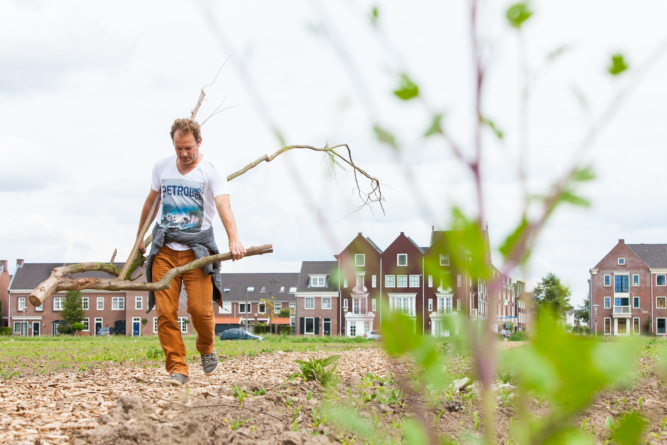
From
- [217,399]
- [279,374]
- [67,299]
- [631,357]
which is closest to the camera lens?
[631,357]

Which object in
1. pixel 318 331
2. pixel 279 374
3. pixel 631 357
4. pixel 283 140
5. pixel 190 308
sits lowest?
pixel 318 331

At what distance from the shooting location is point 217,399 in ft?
14.1

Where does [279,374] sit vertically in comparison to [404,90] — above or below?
below

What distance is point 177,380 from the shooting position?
5.15 m

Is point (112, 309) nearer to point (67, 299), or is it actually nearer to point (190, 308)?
point (67, 299)

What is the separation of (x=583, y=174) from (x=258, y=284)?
71.2 meters

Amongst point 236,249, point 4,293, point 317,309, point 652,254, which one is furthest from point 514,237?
point 4,293

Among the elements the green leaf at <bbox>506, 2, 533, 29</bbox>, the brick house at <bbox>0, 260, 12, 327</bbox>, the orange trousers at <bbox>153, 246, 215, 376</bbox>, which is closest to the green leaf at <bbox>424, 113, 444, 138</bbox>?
the green leaf at <bbox>506, 2, 533, 29</bbox>

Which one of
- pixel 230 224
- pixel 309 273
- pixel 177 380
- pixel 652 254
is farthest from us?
pixel 309 273

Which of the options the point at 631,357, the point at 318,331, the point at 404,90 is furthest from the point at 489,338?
the point at 318,331

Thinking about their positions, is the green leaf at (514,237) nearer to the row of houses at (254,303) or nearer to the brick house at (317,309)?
the row of houses at (254,303)

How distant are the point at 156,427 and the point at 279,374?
3.30 meters

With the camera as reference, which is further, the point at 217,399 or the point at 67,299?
the point at 67,299

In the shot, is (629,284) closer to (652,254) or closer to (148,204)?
(652,254)
